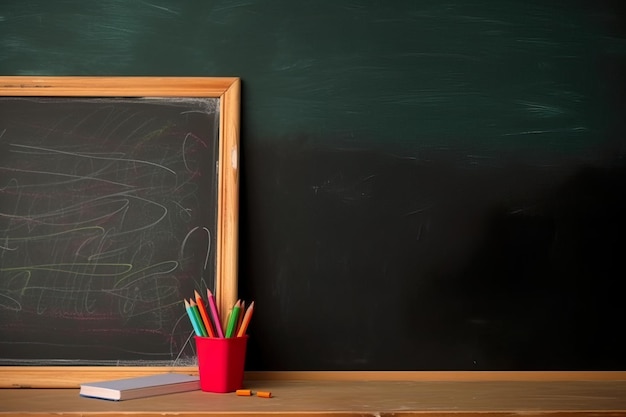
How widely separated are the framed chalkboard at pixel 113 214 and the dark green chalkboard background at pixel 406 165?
0.07 metres

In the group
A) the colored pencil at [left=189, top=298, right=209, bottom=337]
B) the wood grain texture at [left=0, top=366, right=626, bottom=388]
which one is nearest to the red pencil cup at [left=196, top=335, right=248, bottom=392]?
the colored pencil at [left=189, top=298, right=209, bottom=337]

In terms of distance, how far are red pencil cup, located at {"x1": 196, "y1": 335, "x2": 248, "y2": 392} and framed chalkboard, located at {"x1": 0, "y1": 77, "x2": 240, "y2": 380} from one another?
6.5 inches

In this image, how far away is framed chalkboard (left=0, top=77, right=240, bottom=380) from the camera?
175 cm

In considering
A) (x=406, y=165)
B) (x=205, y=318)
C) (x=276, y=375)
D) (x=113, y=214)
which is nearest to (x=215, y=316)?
(x=205, y=318)

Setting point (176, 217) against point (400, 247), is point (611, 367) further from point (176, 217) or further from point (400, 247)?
point (176, 217)

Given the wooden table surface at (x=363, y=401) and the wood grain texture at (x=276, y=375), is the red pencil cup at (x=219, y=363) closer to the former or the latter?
the wooden table surface at (x=363, y=401)

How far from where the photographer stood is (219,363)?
157 centimetres

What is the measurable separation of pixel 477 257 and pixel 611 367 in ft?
1.37

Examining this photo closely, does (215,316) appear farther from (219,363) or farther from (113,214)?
(113,214)

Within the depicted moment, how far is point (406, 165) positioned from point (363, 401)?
23.8 inches

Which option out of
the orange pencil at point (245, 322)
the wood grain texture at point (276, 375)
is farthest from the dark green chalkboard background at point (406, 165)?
the orange pencil at point (245, 322)

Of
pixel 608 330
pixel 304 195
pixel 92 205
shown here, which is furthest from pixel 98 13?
pixel 608 330

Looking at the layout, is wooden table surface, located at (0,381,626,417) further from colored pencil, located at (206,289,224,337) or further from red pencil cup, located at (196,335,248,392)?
colored pencil, located at (206,289,224,337)

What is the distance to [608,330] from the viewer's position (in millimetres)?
1827
